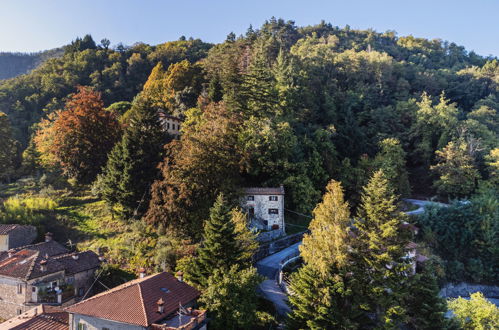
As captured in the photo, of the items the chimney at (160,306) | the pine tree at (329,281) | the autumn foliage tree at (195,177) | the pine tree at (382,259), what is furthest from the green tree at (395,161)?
the chimney at (160,306)

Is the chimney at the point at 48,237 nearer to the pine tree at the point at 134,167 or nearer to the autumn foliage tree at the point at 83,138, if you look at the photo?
the pine tree at the point at 134,167

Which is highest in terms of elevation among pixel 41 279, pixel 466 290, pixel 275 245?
pixel 275 245

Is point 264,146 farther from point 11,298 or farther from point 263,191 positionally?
point 11,298

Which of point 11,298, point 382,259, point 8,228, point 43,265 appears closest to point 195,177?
point 43,265

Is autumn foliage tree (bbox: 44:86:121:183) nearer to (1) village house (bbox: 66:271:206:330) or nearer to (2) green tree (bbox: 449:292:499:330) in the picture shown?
(1) village house (bbox: 66:271:206:330)

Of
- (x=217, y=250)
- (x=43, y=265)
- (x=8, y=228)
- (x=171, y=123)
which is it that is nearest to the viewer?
(x=217, y=250)

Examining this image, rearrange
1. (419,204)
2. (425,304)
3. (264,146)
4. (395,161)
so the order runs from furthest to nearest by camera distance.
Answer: (419,204), (395,161), (264,146), (425,304)

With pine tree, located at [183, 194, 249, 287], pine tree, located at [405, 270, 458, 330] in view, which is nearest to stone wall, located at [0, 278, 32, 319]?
pine tree, located at [183, 194, 249, 287]
